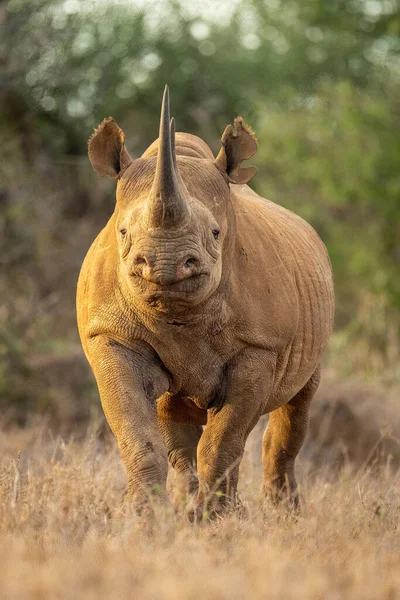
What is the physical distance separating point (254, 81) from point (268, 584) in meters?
22.1

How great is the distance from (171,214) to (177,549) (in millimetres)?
1596

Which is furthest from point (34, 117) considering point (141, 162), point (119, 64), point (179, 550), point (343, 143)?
point (179, 550)

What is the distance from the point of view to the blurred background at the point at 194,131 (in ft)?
48.9

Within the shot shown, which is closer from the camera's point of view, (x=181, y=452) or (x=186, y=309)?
(x=186, y=309)

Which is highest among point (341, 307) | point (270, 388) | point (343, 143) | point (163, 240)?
point (163, 240)

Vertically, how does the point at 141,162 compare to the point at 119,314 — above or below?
above

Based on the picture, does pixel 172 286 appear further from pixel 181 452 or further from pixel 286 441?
pixel 286 441

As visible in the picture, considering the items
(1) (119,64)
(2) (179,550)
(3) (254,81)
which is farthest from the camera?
(3) (254,81)

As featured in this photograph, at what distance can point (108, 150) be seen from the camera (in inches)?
264

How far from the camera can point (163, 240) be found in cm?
588

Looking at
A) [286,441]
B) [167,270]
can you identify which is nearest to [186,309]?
[167,270]

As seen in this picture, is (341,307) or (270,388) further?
(341,307)

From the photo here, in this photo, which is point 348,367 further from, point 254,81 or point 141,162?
point 254,81

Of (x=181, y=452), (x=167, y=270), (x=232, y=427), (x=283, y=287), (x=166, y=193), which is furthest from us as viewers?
(x=181, y=452)
